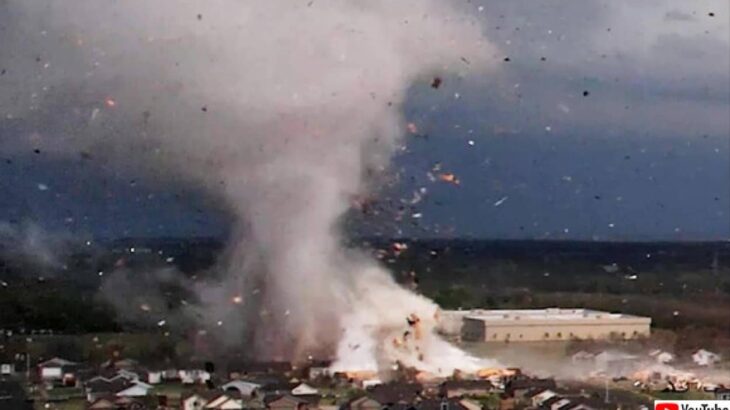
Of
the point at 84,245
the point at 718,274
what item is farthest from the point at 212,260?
the point at 718,274

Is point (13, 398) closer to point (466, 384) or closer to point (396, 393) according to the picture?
point (396, 393)

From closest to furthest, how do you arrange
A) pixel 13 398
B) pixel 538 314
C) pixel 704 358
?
pixel 13 398, pixel 538 314, pixel 704 358

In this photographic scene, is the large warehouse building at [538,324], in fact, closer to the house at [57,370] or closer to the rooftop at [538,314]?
the rooftop at [538,314]

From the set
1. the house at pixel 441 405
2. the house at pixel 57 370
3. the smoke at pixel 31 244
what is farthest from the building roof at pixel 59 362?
the house at pixel 441 405

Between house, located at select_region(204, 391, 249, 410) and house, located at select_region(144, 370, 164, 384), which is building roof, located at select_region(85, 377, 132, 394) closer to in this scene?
house, located at select_region(144, 370, 164, 384)

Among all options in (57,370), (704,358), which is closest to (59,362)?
(57,370)
